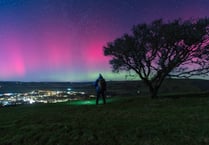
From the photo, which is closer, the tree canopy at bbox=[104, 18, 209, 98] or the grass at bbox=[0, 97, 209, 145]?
the grass at bbox=[0, 97, 209, 145]

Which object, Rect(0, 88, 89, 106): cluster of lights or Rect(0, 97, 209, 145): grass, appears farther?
Rect(0, 88, 89, 106): cluster of lights

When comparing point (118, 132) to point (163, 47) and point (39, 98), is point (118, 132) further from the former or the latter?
point (39, 98)

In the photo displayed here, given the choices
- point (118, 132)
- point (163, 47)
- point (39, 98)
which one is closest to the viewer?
point (118, 132)

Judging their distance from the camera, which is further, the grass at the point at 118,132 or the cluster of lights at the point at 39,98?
the cluster of lights at the point at 39,98

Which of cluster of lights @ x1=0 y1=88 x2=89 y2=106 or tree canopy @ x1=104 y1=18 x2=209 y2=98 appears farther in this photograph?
cluster of lights @ x1=0 y1=88 x2=89 y2=106

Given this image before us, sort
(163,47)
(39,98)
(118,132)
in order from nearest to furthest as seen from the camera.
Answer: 1. (118,132)
2. (163,47)
3. (39,98)

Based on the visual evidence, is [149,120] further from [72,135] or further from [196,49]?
[196,49]

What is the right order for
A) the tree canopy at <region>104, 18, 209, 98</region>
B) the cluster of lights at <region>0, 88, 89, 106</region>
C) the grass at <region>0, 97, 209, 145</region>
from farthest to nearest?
the cluster of lights at <region>0, 88, 89, 106</region> < the tree canopy at <region>104, 18, 209, 98</region> < the grass at <region>0, 97, 209, 145</region>

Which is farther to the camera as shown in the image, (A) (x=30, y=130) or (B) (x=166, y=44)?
(B) (x=166, y=44)

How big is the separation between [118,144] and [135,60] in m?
19.2

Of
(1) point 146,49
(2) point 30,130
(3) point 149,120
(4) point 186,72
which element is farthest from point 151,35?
(2) point 30,130

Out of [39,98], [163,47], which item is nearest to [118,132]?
[163,47]

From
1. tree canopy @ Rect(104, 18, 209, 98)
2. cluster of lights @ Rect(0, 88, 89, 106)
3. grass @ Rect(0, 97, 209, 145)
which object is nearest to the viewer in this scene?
grass @ Rect(0, 97, 209, 145)

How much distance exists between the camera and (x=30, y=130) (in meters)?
12.4
